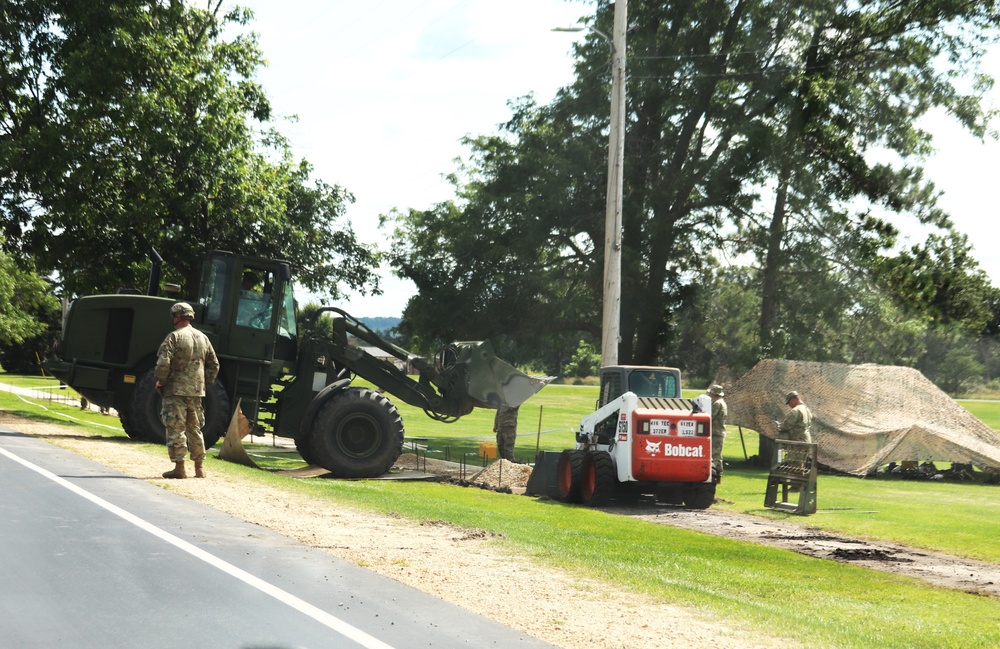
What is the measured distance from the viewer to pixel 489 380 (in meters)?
24.2

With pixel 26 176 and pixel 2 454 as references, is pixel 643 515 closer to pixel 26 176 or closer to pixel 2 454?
pixel 2 454

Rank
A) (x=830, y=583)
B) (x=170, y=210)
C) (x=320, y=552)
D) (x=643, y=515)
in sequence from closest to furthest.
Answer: (x=320, y=552)
(x=830, y=583)
(x=643, y=515)
(x=170, y=210)

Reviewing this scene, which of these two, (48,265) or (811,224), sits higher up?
(811,224)

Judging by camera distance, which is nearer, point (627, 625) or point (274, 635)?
point (274, 635)

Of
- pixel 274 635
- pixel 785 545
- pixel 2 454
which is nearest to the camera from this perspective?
pixel 274 635

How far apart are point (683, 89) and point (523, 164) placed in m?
5.34

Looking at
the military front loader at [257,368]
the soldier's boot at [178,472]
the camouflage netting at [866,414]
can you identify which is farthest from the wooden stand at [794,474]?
the camouflage netting at [866,414]

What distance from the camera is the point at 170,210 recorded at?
30844 millimetres

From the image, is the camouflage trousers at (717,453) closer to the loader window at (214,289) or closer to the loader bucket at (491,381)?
the loader bucket at (491,381)

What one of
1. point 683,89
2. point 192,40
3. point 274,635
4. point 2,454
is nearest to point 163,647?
point 274,635

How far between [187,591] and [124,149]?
24.1 metres

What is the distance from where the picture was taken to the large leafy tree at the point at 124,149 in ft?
97.2

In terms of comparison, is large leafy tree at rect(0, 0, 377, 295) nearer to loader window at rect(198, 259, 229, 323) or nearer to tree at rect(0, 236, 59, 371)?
loader window at rect(198, 259, 229, 323)

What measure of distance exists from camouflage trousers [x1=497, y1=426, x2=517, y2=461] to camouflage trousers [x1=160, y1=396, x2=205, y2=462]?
1127 cm
